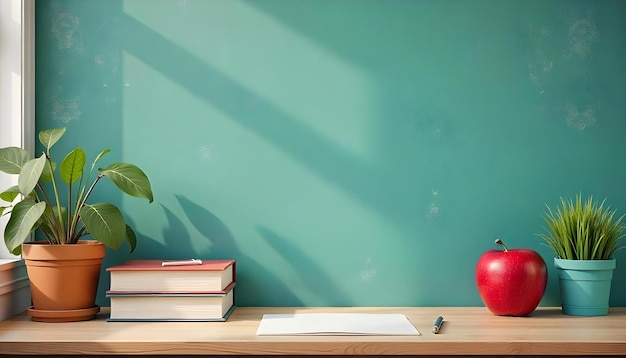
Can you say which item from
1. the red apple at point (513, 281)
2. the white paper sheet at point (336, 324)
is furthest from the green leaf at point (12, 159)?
the red apple at point (513, 281)

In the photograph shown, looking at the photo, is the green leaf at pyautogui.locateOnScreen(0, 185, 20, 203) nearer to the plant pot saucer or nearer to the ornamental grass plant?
the plant pot saucer

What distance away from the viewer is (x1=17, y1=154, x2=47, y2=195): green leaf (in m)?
1.47

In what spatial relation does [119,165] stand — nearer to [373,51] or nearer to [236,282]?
[236,282]

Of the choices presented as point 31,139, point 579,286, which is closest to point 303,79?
point 31,139

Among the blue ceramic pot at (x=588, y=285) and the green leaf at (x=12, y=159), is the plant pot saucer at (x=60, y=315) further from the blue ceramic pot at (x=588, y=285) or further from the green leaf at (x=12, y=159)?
the blue ceramic pot at (x=588, y=285)

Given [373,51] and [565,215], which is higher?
[373,51]

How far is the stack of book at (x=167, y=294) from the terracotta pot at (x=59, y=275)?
0.08 meters

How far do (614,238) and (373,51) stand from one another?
80 cm

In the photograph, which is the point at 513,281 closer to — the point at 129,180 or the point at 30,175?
the point at 129,180

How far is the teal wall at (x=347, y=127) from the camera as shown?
1858mm

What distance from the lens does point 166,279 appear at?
1.61 metres

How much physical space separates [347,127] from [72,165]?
721 millimetres

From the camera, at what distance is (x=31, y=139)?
1.85 meters

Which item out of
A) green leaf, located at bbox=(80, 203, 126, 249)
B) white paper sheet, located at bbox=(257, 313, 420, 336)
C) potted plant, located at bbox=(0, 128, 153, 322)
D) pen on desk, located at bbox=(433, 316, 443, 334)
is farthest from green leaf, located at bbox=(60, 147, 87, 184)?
pen on desk, located at bbox=(433, 316, 443, 334)
